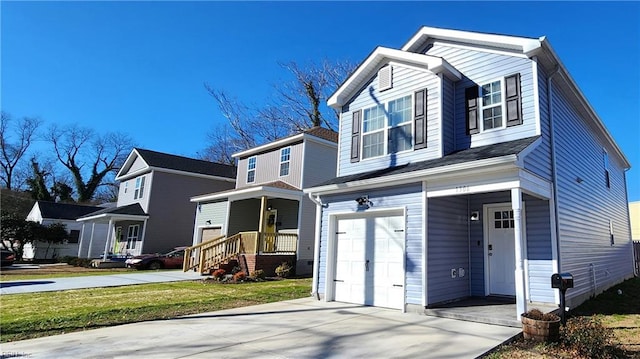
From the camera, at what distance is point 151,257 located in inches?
763

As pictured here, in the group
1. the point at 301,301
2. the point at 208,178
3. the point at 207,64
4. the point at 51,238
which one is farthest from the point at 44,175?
the point at 301,301

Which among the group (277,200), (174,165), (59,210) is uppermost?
Result: (174,165)

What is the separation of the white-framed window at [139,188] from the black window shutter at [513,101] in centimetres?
2300

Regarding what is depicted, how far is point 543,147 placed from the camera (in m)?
7.77

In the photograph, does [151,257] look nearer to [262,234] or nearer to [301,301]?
[262,234]

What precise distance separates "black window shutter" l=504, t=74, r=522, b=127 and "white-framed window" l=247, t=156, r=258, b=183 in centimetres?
1417

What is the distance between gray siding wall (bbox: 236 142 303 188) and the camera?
17672 millimetres

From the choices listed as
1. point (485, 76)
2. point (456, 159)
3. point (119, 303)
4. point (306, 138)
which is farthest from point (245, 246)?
point (485, 76)

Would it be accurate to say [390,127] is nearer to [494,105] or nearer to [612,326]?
[494,105]

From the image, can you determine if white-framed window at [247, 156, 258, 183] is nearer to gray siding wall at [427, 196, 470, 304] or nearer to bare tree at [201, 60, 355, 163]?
bare tree at [201, 60, 355, 163]

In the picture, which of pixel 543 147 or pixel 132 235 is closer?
pixel 543 147

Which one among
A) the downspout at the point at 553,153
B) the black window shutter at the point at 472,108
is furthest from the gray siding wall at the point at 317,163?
the downspout at the point at 553,153

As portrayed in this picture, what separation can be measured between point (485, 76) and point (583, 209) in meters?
4.38

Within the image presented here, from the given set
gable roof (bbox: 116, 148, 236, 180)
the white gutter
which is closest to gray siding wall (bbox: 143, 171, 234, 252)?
gable roof (bbox: 116, 148, 236, 180)
